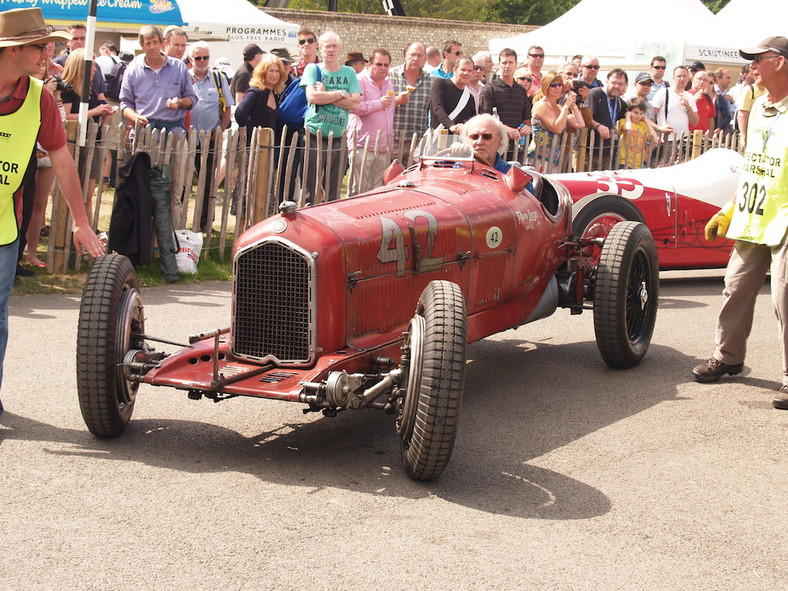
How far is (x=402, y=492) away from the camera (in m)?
4.55

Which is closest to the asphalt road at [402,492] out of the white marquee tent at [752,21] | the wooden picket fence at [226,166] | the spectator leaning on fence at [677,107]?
the wooden picket fence at [226,166]

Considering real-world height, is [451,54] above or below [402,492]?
above

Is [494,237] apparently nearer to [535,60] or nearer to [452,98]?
[452,98]

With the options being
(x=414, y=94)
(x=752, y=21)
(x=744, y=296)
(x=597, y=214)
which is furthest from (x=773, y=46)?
(x=752, y=21)

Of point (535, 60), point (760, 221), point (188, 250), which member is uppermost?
point (535, 60)

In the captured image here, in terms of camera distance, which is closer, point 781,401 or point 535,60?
point 781,401

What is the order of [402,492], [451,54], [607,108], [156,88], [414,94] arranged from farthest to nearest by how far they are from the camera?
[607,108], [451,54], [414,94], [156,88], [402,492]

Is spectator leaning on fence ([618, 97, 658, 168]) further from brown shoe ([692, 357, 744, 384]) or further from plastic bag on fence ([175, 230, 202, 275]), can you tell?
brown shoe ([692, 357, 744, 384])

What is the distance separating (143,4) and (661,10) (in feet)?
38.3

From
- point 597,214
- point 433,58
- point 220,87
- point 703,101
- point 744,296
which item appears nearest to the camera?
point 744,296

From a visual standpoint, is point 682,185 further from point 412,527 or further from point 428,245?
point 412,527

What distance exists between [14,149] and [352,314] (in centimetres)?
194

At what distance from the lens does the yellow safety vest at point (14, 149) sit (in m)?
5.12

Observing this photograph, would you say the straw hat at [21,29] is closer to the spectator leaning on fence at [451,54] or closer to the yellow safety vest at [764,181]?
the yellow safety vest at [764,181]
